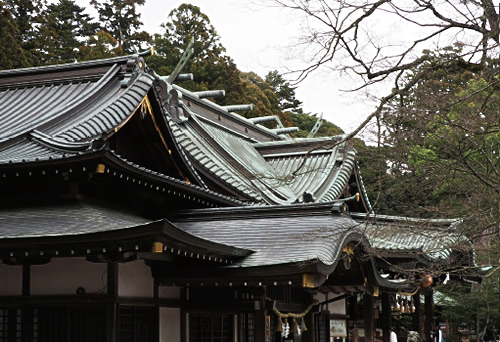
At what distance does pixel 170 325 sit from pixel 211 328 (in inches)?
43.8

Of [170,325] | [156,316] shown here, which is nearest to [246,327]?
[170,325]

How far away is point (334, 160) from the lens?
22.4 metres

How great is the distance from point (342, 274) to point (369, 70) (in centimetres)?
617

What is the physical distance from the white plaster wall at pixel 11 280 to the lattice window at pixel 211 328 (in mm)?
3225

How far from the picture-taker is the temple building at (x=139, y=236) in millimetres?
11273

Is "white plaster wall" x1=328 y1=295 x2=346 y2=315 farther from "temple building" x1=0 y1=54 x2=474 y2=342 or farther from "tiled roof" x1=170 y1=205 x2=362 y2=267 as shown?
"tiled roof" x1=170 y1=205 x2=362 y2=267

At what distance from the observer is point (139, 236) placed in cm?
1006

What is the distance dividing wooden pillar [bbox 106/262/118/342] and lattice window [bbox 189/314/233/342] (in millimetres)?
2541

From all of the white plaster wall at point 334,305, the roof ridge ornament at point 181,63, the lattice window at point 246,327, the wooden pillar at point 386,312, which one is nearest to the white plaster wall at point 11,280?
the lattice window at point 246,327

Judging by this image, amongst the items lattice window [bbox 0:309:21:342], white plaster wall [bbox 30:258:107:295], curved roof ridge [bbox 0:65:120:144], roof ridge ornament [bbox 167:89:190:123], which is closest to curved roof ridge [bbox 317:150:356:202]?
roof ridge ornament [bbox 167:89:190:123]

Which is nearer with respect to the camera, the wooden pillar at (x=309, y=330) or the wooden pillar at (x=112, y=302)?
the wooden pillar at (x=112, y=302)

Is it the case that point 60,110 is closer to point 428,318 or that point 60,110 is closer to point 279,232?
point 279,232

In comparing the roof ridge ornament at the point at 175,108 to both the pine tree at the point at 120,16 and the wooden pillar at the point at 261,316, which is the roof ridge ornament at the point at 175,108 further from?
the pine tree at the point at 120,16

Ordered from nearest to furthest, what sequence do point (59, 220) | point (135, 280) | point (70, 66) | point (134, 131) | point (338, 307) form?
point (59, 220), point (135, 280), point (134, 131), point (70, 66), point (338, 307)
